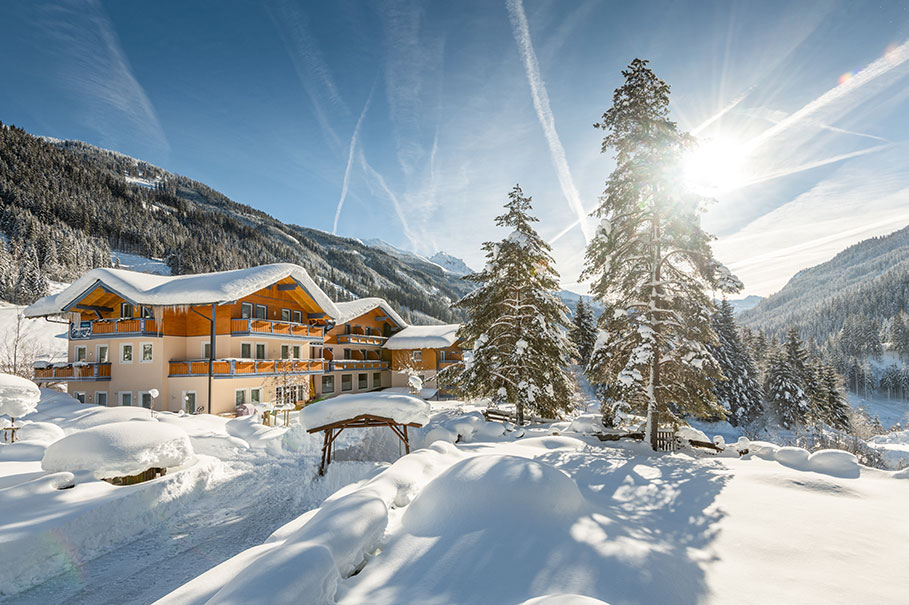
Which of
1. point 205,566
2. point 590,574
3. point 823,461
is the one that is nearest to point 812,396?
point 823,461

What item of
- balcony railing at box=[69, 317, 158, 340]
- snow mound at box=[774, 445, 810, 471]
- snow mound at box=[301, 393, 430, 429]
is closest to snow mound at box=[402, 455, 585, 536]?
snow mound at box=[301, 393, 430, 429]

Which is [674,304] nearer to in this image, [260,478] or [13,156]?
[260,478]

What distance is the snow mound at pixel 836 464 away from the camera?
435 inches

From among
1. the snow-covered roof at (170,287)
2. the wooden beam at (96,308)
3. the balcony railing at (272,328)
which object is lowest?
the balcony railing at (272,328)

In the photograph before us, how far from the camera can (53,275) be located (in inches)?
2576

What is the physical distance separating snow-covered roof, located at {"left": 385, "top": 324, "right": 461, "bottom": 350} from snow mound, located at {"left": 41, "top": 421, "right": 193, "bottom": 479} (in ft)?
87.4

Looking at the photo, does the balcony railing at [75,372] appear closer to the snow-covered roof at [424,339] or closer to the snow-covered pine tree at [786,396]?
the snow-covered roof at [424,339]

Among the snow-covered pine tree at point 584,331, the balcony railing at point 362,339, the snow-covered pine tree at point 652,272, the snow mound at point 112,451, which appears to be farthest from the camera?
the snow-covered pine tree at point 584,331

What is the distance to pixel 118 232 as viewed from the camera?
330 feet

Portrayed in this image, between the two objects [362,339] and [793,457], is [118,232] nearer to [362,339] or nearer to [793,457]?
[362,339]

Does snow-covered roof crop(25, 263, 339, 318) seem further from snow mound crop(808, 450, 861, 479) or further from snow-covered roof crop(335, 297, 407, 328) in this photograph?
snow mound crop(808, 450, 861, 479)

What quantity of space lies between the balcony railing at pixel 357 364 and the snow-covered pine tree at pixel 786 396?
1643 inches

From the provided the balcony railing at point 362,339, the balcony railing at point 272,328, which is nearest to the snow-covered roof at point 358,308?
the balcony railing at point 362,339

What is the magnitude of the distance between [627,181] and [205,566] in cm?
1709
